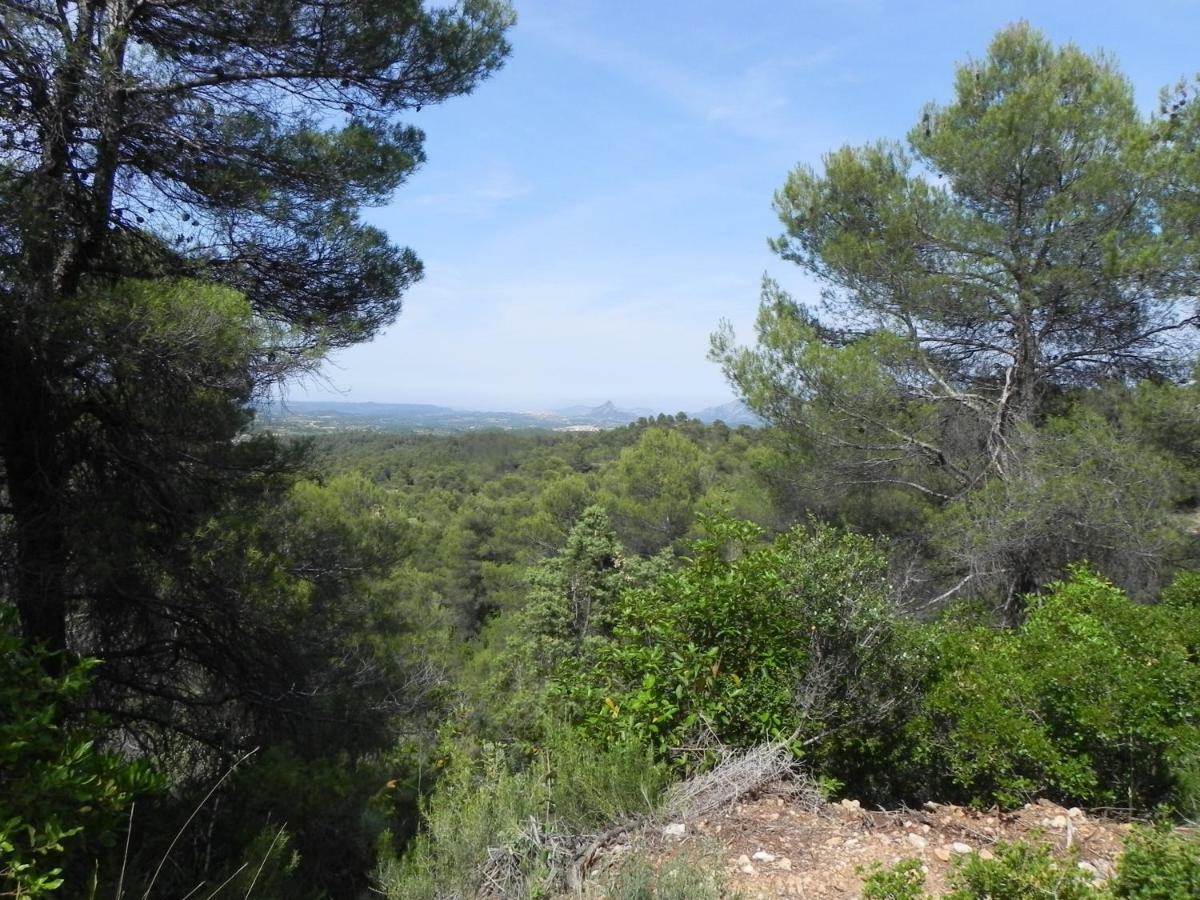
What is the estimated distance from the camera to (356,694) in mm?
5414

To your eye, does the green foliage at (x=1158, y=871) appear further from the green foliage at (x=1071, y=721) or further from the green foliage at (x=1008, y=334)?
the green foliage at (x=1008, y=334)

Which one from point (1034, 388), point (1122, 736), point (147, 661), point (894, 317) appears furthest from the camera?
point (894, 317)

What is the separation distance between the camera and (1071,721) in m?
3.54

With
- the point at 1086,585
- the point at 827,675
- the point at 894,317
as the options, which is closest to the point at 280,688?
the point at 827,675

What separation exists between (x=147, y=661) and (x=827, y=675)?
440cm

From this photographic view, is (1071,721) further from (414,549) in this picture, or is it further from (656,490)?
(656,490)

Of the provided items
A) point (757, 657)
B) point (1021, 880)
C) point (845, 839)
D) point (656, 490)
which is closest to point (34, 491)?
point (757, 657)

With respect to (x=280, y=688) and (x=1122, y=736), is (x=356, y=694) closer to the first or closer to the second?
(x=280, y=688)

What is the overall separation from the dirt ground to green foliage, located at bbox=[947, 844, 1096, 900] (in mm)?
485

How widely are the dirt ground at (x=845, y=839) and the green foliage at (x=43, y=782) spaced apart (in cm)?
177

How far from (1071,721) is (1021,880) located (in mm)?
1820

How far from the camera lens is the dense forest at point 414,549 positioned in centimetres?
314

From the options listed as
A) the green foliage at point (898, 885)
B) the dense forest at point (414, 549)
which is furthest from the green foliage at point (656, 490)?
the green foliage at point (898, 885)

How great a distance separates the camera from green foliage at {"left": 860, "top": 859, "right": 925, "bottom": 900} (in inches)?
88.6
